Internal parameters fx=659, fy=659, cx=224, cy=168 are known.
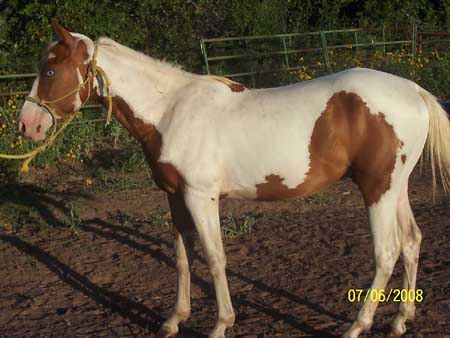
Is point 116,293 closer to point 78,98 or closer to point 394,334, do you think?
point 78,98

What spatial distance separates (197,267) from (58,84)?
2.16 m

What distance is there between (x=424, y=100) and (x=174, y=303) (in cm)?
226

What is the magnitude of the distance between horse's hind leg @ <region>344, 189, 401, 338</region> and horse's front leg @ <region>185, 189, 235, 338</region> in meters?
0.79

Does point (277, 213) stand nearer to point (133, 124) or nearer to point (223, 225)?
point (223, 225)

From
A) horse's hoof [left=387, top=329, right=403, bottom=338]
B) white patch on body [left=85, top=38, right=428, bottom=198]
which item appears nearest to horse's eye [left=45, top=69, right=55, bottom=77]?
white patch on body [left=85, top=38, right=428, bottom=198]

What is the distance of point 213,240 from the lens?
4246mm

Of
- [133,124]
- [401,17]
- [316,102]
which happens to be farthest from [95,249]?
[401,17]

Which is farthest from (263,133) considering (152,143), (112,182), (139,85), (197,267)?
(112,182)

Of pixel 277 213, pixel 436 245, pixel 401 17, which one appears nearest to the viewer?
pixel 436 245

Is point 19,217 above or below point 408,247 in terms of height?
below

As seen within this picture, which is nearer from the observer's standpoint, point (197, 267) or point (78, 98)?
point (78, 98)

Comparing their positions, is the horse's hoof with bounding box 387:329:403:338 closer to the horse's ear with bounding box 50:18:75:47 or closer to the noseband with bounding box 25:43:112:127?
the noseband with bounding box 25:43:112:127

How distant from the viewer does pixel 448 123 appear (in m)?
4.27

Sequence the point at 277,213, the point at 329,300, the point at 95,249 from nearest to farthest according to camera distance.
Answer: the point at 329,300
the point at 95,249
the point at 277,213
